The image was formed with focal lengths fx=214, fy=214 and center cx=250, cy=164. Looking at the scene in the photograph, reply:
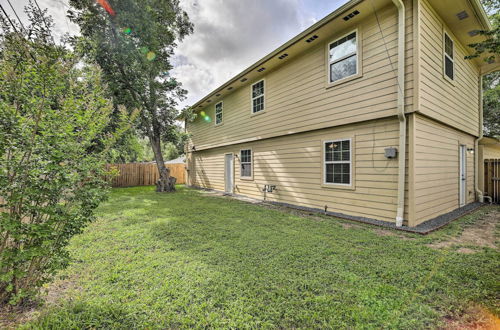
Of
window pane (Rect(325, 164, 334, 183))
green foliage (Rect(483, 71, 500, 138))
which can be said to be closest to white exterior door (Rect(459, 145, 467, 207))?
window pane (Rect(325, 164, 334, 183))

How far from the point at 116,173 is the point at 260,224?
10.3 feet

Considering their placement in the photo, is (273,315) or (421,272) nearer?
(273,315)

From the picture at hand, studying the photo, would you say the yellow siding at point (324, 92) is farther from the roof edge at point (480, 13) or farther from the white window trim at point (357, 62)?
the roof edge at point (480, 13)

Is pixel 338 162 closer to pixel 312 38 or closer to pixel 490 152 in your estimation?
pixel 312 38

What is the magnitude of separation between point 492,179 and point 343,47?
6876 mm

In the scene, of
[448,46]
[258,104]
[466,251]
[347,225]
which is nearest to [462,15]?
[448,46]

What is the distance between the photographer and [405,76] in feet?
14.0

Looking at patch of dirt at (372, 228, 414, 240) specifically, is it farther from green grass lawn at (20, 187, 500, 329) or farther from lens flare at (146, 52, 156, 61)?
lens flare at (146, 52, 156, 61)

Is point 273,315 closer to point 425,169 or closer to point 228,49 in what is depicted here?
point 425,169

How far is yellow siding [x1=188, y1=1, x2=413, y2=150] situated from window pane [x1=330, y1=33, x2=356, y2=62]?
0.61 feet

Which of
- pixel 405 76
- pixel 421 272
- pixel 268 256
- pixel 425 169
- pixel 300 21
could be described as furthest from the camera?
pixel 300 21

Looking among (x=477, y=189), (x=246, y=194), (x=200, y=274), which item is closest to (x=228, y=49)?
(x=246, y=194)

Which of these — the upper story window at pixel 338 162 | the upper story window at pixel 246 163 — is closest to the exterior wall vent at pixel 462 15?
the upper story window at pixel 338 162

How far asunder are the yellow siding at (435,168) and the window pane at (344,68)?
181cm
